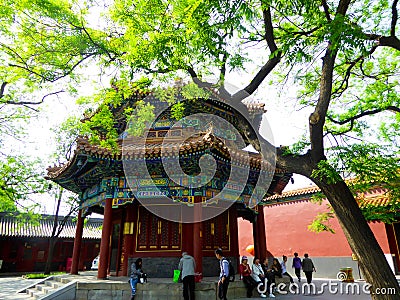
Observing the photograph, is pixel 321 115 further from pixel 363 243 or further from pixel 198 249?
pixel 198 249

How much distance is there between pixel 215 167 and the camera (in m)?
9.49

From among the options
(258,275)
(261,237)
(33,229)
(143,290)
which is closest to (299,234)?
(261,237)

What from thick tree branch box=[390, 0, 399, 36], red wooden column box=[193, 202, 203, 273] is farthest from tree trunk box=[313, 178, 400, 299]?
red wooden column box=[193, 202, 203, 273]

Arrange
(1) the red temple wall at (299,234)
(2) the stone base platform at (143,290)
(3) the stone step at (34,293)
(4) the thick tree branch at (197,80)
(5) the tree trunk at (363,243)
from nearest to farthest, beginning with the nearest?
(5) the tree trunk at (363,243), (4) the thick tree branch at (197,80), (2) the stone base platform at (143,290), (3) the stone step at (34,293), (1) the red temple wall at (299,234)

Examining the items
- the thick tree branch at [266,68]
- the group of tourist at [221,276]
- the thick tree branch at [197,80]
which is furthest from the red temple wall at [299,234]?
the thick tree branch at [197,80]

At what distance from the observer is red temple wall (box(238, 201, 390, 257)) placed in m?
14.7

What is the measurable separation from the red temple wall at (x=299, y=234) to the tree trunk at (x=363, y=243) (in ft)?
36.1

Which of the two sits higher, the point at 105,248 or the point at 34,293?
the point at 105,248

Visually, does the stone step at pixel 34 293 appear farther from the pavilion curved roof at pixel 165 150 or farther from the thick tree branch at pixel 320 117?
the thick tree branch at pixel 320 117

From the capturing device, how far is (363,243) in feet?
14.7

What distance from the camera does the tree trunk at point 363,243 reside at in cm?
432

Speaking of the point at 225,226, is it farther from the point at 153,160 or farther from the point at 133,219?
the point at 153,160

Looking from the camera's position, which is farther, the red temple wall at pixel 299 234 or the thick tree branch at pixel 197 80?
the red temple wall at pixel 299 234

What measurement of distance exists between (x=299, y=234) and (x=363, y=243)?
1278cm
